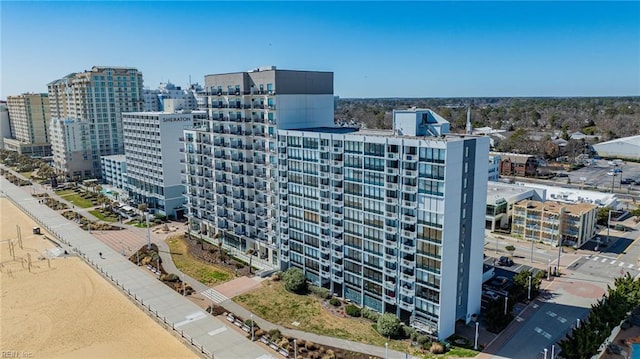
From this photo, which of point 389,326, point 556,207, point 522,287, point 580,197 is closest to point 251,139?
point 389,326

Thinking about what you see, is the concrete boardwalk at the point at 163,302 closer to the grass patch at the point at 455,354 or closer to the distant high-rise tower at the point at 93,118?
the grass patch at the point at 455,354

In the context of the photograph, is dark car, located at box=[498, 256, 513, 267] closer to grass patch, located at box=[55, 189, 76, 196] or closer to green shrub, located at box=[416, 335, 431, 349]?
green shrub, located at box=[416, 335, 431, 349]

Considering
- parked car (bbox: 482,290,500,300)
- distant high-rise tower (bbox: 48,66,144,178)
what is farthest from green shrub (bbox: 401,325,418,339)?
distant high-rise tower (bbox: 48,66,144,178)

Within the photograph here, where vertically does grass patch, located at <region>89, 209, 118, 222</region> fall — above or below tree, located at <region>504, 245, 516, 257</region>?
above

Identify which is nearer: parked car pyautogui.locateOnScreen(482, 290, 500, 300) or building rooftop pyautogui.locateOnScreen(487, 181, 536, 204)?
parked car pyautogui.locateOnScreen(482, 290, 500, 300)

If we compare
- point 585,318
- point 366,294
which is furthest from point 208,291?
point 585,318

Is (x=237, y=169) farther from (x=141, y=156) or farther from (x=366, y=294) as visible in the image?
(x=141, y=156)
